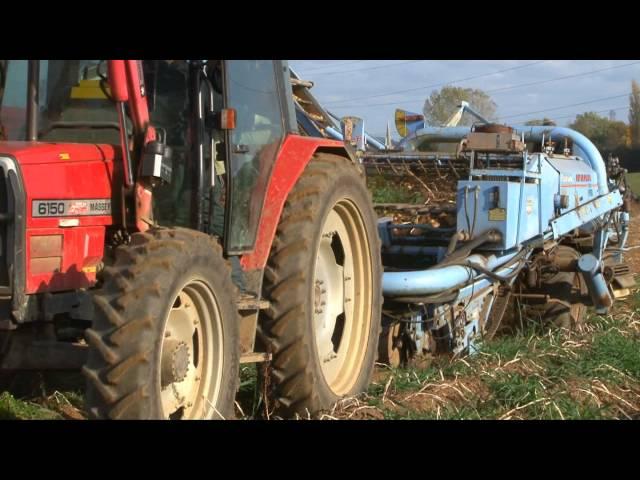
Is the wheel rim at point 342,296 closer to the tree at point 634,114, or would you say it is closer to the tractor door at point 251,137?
the tractor door at point 251,137

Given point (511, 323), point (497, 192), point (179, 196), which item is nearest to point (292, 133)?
point (179, 196)

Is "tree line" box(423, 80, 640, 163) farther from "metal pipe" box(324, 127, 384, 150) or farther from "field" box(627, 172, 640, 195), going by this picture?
"metal pipe" box(324, 127, 384, 150)

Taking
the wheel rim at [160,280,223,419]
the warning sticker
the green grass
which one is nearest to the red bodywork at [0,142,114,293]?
the wheel rim at [160,280,223,419]

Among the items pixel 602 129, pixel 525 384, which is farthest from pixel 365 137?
pixel 602 129

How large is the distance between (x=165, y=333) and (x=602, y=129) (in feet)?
192

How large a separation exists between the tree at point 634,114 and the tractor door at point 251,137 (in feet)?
178

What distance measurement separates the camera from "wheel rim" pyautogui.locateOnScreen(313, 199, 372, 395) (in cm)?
529

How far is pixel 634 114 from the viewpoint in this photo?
208ft

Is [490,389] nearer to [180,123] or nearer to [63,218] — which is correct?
[180,123]

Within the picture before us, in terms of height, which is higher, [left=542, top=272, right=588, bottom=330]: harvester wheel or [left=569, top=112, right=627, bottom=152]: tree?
[left=569, top=112, right=627, bottom=152]: tree

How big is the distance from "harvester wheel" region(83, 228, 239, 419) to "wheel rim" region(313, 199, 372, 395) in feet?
3.68

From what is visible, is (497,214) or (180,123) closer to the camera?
(180,123)

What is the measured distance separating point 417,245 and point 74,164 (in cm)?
465

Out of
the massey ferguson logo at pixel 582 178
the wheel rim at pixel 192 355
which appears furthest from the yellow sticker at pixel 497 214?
the wheel rim at pixel 192 355
